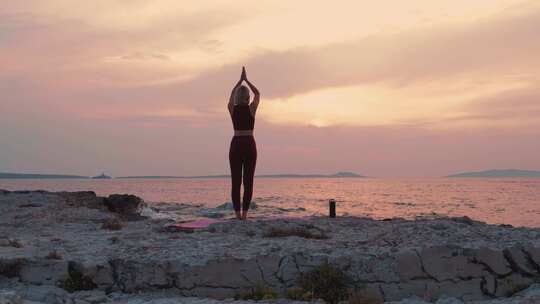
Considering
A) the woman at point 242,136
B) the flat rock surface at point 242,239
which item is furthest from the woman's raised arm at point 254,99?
the flat rock surface at point 242,239

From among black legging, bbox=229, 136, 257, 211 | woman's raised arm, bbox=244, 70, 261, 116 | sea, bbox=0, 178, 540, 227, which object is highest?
woman's raised arm, bbox=244, 70, 261, 116

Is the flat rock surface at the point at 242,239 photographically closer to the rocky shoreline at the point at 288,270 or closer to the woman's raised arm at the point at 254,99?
the rocky shoreline at the point at 288,270

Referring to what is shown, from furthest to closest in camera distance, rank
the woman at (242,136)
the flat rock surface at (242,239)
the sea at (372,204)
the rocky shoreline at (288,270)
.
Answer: the sea at (372,204), the woman at (242,136), the flat rock surface at (242,239), the rocky shoreline at (288,270)

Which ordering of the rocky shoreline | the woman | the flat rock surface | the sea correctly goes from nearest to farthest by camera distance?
the rocky shoreline < the flat rock surface < the woman < the sea

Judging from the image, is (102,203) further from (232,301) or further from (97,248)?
(232,301)

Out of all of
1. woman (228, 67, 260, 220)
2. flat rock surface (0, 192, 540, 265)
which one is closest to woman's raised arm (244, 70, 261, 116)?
woman (228, 67, 260, 220)

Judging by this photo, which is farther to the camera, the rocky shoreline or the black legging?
the black legging

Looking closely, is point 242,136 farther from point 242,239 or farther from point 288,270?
point 288,270

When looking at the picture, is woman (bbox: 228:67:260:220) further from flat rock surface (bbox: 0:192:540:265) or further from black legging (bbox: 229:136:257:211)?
flat rock surface (bbox: 0:192:540:265)

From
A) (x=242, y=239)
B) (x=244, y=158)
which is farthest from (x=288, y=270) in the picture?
(x=244, y=158)

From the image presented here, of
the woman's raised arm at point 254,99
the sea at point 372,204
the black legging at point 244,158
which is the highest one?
the woman's raised arm at point 254,99

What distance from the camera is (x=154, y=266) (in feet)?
22.9

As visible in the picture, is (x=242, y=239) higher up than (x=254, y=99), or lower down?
lower down

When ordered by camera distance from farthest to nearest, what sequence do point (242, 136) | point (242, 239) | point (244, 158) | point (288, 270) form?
point (244, 158) → point (242, 136) → point (242, 239) → point (288, 270)
